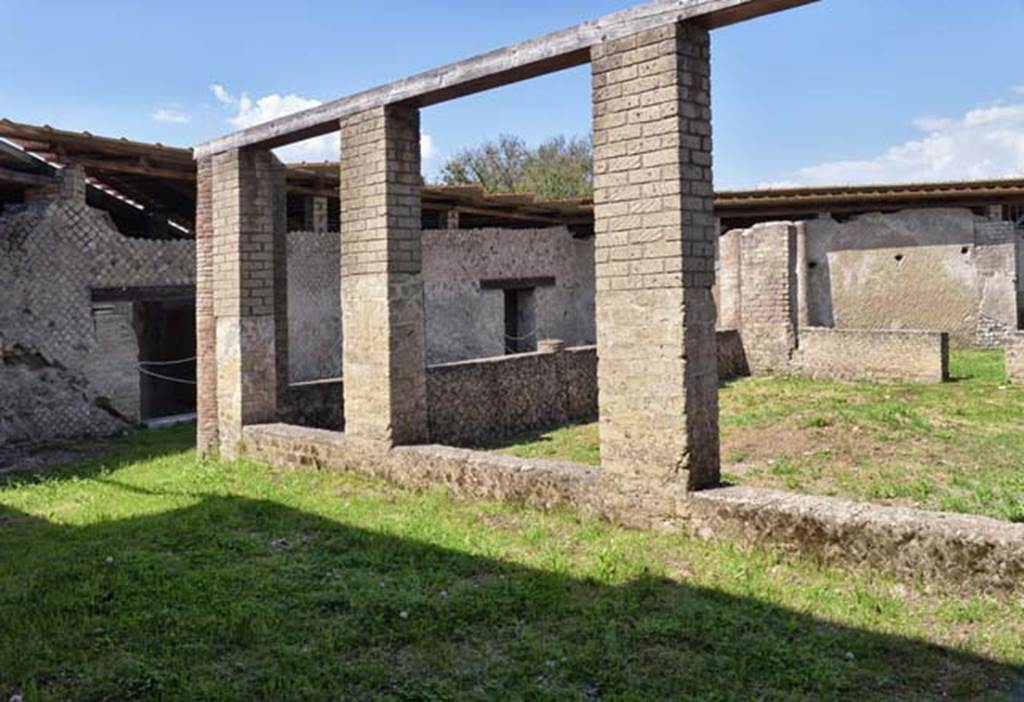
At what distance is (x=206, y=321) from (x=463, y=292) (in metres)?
7.86

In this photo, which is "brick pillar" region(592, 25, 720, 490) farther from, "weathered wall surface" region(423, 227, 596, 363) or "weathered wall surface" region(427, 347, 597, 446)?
"weathered wall surface" region(423, 227, 596, 363)

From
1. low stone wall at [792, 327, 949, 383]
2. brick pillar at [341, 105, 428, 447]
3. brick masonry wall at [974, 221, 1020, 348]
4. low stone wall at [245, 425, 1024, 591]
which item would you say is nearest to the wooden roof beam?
brick pillar at [341, 105, 428, 447]

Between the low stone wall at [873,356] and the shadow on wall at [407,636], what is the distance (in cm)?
1115

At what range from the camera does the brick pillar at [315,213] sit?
47.4ft

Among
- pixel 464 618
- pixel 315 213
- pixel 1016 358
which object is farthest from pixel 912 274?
pixel 464 618

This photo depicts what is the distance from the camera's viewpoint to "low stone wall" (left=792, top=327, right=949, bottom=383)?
14.1 metres

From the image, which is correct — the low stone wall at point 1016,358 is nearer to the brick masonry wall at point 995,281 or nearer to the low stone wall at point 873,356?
the low stone wall at point 873,356

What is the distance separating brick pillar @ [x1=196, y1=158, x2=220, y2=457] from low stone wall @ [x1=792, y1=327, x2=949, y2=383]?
1098cm

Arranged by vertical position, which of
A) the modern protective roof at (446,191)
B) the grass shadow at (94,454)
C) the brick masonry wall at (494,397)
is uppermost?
the modern protective roof at (446,191)

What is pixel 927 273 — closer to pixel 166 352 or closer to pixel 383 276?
pixel 383 276

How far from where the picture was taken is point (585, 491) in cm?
597

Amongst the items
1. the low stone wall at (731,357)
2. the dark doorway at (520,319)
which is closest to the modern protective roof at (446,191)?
the dark doorway at (520,319)

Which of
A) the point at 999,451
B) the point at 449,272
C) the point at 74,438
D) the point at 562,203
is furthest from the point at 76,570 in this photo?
the point at 562,203

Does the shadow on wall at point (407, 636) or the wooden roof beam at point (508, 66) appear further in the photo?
the wooden roof beam at point (508, 66)
